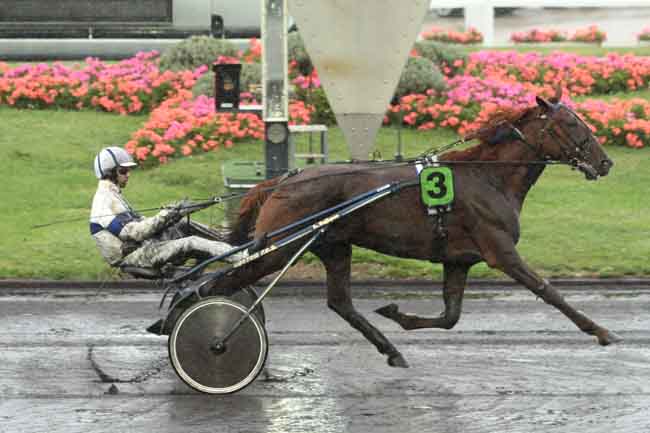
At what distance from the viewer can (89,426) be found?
8.39m

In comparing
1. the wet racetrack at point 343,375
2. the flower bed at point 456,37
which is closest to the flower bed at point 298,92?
the flower bed at point 456,37

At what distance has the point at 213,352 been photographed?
915 centimetres

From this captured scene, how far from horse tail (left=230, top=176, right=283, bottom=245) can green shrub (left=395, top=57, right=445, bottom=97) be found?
29.7 feet

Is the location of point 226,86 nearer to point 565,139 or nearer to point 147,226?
point 147,226

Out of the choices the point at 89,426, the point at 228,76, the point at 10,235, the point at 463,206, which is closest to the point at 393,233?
the point at 463,206

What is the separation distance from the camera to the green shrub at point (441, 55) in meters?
20.4

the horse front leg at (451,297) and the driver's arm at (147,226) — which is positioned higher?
the driver's arm at (147,226)

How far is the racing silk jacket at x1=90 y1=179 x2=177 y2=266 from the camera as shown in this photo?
32.1 feet

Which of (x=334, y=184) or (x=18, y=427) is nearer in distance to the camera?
(x=18, y=427)

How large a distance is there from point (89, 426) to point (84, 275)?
218 inches

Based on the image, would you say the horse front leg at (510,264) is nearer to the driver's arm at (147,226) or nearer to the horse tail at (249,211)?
the horse tail at (249,211)

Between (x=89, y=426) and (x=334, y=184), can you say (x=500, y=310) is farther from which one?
(x=89, y=426)

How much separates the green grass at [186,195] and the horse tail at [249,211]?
11.1 feet

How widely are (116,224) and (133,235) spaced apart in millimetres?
158
